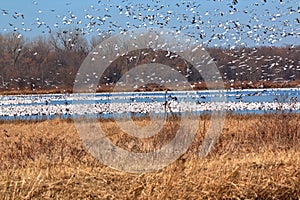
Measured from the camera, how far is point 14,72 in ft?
104

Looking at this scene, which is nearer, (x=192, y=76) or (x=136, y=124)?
(x=136, y=124)

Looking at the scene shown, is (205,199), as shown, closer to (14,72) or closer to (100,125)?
(100,125)

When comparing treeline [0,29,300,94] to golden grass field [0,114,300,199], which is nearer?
golden grass field [0,114,300,199]

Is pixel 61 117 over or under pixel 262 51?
under

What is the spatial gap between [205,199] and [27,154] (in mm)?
3783

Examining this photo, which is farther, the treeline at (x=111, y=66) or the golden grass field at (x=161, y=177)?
the treeline at (x=111, y=66)

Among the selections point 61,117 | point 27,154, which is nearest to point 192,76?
point 61,117

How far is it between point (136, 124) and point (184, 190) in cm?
745

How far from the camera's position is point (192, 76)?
20.6m

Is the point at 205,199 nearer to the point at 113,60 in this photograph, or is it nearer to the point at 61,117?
the point at 61,117

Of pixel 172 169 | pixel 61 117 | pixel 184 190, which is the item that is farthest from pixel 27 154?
pixel 61 117

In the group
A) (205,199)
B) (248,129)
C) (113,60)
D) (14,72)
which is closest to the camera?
(205,199)

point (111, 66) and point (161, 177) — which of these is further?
point (111, 66)

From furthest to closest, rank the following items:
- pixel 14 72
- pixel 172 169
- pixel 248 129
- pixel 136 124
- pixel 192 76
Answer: pixel 14 72, pixel 192 76, pixel 136 124, pixel 248 129, pixel 172 169
